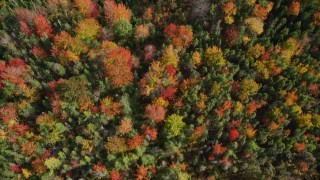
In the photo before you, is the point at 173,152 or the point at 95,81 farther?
the point at 95,81

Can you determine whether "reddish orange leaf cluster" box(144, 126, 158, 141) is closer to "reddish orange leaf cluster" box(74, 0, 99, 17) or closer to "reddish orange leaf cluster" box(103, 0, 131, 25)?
"reddish orange leaf cluster" box(103, 0, 131, 25)

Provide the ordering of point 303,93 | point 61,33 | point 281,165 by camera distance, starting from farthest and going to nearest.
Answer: point 61,33 < point 303,93 < point 281,165

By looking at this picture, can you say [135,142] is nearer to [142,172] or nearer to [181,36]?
[142,172]

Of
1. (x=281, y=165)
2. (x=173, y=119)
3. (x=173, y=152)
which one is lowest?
(x=281, y=165)

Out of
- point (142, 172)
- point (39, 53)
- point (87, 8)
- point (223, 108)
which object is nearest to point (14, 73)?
point (39, 53)

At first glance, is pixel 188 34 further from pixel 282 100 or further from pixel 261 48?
pixel 282 100

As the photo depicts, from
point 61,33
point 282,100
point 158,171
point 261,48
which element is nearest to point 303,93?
point 282,100

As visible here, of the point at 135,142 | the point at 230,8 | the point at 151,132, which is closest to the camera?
the point at 135,142

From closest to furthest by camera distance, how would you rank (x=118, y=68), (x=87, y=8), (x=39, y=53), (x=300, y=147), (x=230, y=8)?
(x=300, y=147) < (x=118, y=68) < (x=230, y=8) < (x=39, y=53) < (x=87, y=8)

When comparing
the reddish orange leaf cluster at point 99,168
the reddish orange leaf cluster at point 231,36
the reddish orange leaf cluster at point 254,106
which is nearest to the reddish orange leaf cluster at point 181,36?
the reddish orange leaf cluster at point 231,36
